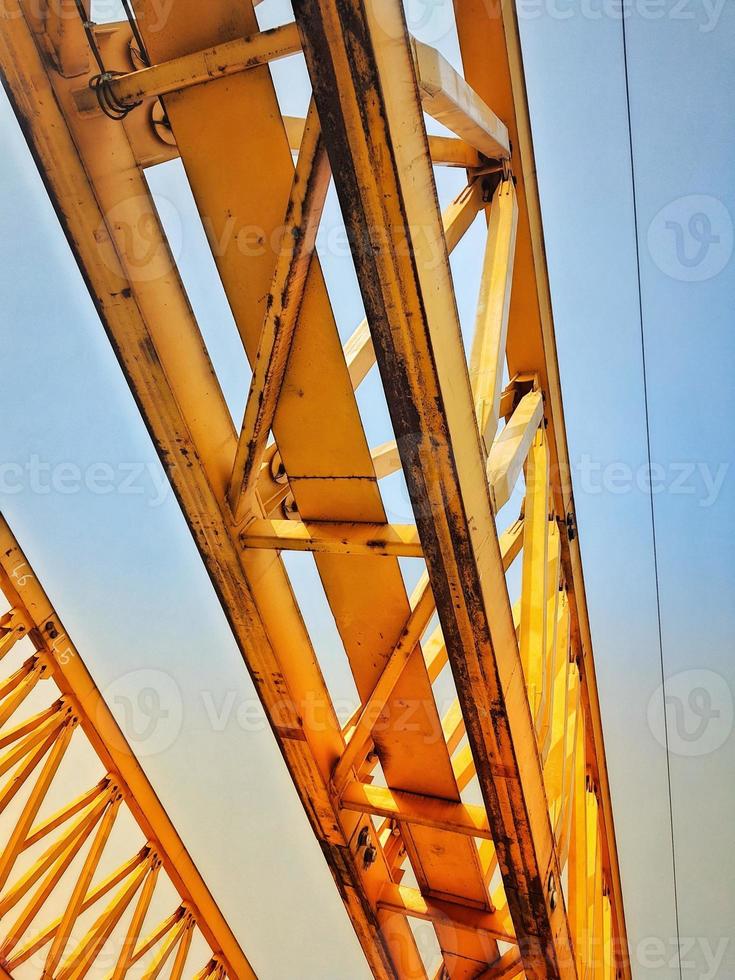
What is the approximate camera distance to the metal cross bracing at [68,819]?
225 inches

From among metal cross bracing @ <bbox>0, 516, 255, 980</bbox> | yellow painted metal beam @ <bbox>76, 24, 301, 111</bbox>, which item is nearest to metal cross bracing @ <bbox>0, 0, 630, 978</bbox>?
yellow painted metal beam @ <bbox>76, 24, 301, 111</bbox>

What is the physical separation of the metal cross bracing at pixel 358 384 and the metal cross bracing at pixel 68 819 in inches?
131

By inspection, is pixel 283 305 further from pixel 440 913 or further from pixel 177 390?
pixel 440 913

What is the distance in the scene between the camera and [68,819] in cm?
621

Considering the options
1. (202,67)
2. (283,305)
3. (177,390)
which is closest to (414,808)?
(177,390)

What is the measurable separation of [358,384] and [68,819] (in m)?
5.74

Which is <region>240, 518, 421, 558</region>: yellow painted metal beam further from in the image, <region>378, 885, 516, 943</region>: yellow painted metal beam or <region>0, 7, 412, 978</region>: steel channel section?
<region>378, 885, 516, 943</region>: yellow painted metal beam

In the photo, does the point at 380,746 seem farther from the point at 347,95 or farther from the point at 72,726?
the point at 72,726

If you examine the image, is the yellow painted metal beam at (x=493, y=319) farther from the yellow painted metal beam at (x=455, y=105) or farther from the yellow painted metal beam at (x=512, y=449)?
the yellow painted metal beam at (x=455, y=105)

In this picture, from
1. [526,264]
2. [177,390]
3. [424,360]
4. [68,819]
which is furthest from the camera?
[68,819]

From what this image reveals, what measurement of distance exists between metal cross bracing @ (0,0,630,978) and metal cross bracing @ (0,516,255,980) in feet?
10.9

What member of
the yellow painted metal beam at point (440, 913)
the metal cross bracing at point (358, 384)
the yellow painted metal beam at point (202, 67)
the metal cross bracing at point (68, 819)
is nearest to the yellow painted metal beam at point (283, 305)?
the metal cross bracing at point (358, 384)

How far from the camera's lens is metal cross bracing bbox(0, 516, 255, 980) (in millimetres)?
5711

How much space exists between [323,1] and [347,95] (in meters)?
0.25
